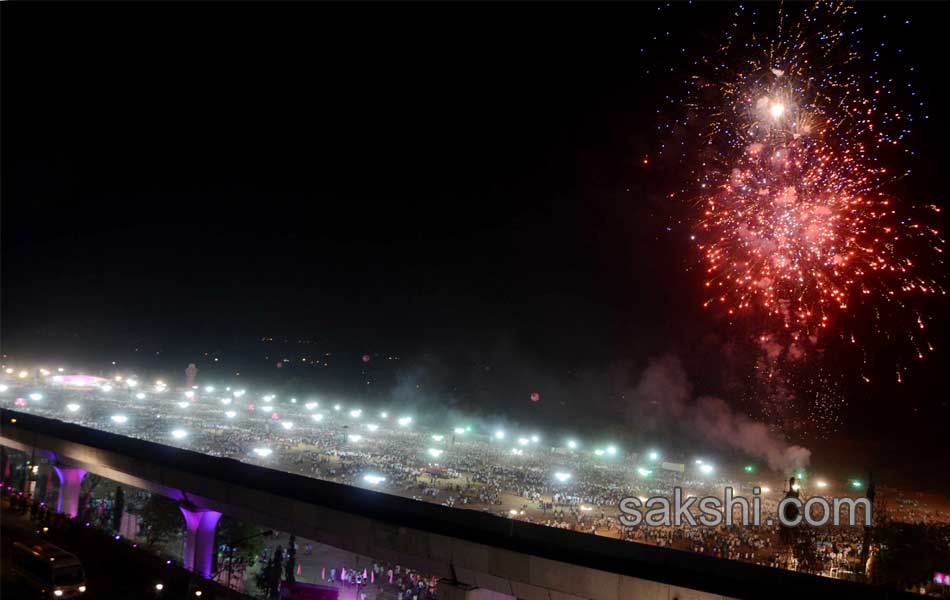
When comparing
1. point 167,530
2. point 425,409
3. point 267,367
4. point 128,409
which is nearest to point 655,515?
point 167,530

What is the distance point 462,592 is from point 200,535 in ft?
37.3

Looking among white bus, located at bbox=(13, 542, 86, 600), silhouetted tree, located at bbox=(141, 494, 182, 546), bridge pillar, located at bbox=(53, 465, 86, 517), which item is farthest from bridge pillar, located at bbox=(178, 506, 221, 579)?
bridge pillar, located at bbox=(53, 465, 86, 517)

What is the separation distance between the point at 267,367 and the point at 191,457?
94.5 metres

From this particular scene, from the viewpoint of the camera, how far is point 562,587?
39.9ft

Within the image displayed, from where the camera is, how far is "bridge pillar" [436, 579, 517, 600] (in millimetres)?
13352

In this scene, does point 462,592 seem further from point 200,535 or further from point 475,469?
point 475,469

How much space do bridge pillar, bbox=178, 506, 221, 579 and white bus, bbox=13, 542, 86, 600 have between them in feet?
14.9

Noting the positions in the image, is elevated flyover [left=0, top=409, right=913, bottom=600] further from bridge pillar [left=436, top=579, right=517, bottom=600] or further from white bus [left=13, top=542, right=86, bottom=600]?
white bus [left=13, top=542, right=86, bottom=600]

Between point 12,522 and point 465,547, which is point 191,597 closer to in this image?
point 465,547

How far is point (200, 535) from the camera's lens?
2012cm

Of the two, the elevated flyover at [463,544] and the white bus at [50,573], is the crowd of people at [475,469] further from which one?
the white bus at [50,573]

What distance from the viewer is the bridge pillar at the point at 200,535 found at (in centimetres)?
1995

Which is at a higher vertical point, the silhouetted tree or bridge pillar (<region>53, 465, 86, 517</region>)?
bridge pillar (<region>53, 465, 86, 517</region>)

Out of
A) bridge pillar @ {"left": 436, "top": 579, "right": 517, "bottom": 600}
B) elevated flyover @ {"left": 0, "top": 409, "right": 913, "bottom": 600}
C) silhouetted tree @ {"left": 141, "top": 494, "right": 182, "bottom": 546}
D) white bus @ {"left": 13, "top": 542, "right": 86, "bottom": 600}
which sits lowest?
silhouetted tree @ {"left": 141, "top": 494, "right": 182, "bottom": 546}
